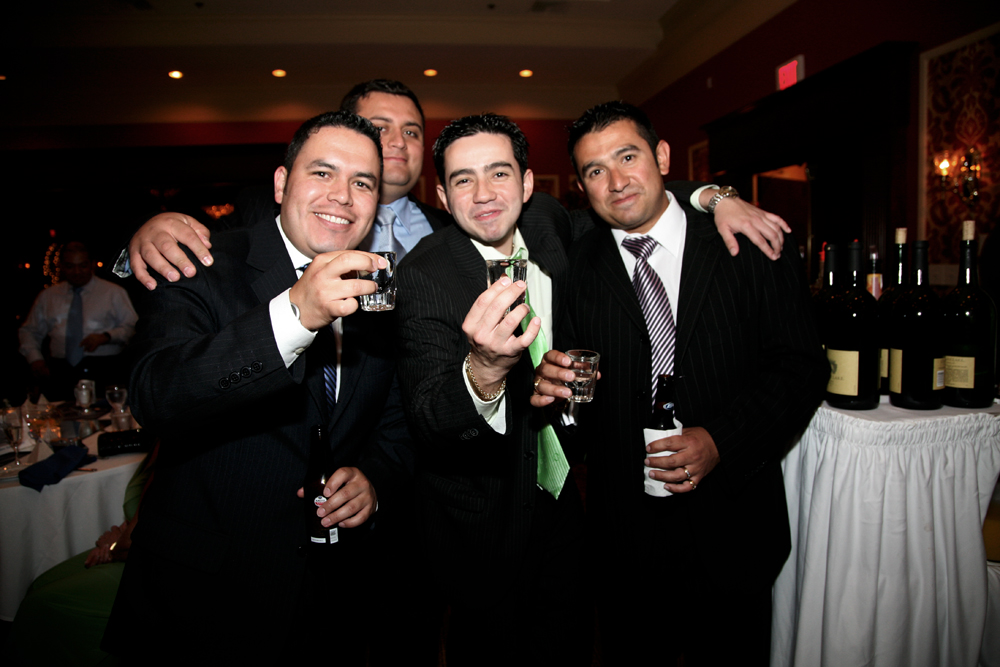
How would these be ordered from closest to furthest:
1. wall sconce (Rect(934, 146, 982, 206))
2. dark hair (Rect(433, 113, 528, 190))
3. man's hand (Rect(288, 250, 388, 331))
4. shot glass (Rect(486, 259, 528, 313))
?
man's hand (Rect(288, 250, 388, 331)), shot glass (Rect(486, 259, 528, 313)), dark hair (Rect(433, 113, 528, 190)), wall sconce (Rect(934, 146, 982, 206))

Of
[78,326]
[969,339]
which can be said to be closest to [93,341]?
[78,326]

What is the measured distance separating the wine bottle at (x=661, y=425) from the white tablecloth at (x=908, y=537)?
2.03 feet

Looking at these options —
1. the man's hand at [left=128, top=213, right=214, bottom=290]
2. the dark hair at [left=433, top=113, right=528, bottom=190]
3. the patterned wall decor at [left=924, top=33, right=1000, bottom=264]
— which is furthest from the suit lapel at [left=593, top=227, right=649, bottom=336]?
the patterned wall decor at [left=924, top=33, right=1000, bottom=264]

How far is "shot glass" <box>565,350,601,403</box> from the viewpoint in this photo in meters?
1.48

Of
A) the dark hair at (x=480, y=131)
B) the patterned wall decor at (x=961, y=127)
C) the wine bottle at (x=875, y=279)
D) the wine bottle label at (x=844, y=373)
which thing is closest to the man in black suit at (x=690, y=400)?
the wine bottle label at (x=844, y=373)

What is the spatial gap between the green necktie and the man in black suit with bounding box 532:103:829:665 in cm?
17

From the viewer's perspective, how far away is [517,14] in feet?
22.2

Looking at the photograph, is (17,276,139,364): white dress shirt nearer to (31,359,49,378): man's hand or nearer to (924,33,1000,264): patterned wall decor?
(31,359,49,378): man's hand

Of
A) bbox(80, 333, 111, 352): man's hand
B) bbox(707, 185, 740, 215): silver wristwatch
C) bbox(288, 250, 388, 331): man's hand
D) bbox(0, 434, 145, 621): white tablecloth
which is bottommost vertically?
bbox(0, 434, 145, 621): white tablecloth

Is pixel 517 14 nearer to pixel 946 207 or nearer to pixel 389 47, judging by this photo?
pixel 389 47

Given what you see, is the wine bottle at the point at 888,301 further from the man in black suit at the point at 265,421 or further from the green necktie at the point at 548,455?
the man in black suit at the point at 265,421

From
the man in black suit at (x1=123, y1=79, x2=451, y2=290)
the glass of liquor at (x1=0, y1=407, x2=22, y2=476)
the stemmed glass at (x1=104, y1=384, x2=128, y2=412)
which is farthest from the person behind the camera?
the stemmed glass at (x1=104, y1=384, x2=128, y2=412)

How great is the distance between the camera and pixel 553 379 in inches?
60.1

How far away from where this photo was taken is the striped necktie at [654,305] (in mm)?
1765
